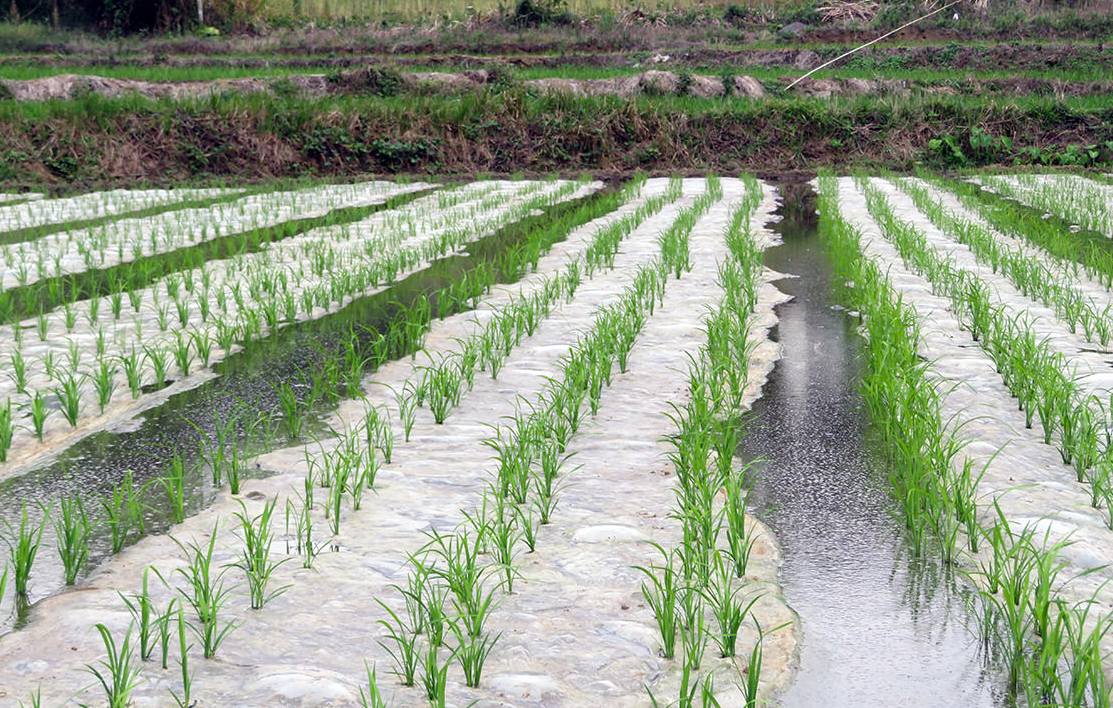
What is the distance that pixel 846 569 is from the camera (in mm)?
2686

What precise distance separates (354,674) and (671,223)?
7.83 m

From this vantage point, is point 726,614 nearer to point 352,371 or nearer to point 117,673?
point 117,673

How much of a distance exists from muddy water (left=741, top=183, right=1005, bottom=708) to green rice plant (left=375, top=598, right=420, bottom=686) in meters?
0.77

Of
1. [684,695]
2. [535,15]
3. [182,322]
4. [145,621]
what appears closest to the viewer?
[684,695]

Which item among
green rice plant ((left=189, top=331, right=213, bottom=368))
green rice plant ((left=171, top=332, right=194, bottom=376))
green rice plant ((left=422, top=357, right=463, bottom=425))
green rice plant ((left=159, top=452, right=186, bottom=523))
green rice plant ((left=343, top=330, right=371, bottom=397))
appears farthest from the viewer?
green rice plant ((left=189, top=331, right=213, bottom=368))

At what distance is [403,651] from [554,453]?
1.25 meters

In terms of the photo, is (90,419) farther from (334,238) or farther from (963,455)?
(334,238)

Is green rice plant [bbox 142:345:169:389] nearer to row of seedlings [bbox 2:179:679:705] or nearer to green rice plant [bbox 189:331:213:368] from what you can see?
green rice plant [bbox 189:331:213:368]

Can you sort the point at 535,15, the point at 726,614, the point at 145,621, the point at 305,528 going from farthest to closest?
the point at 535,15
the point at 305,528
the point at 726,614
the point at 145,621

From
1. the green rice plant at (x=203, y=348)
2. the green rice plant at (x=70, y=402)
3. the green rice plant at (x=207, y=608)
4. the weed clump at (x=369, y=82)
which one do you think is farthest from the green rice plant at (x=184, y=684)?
the weed clump at (x=369, y=82)

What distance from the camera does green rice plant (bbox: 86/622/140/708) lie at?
1.82 m

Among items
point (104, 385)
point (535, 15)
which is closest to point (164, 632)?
point (104, 385)

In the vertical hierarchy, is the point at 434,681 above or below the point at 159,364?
below

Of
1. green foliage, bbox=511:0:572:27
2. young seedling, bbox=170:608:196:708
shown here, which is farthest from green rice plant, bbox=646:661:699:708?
green foliage, bbox=511:0:572:27
